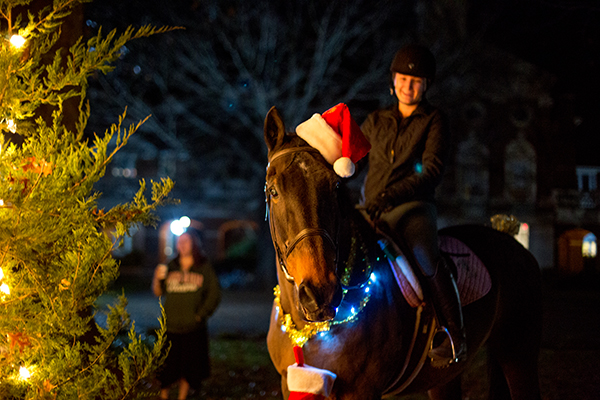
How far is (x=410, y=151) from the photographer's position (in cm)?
360

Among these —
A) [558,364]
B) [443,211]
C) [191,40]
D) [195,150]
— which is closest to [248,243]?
[195,150]

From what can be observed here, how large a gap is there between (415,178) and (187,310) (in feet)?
13.7

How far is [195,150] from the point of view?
2061 centimetres

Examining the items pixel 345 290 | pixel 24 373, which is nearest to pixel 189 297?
pixel 24 373

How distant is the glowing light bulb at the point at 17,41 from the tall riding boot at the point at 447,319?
9.49ft

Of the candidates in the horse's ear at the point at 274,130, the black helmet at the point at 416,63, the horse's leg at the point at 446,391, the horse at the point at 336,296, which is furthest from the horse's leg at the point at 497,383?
the horse's ear at the point at 274,130

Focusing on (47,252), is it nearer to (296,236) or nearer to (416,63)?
(296,236)

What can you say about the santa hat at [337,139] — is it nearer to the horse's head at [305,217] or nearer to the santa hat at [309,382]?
the horse's head at [305,217]

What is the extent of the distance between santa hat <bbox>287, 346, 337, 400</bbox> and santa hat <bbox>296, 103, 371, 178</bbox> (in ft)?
3.53

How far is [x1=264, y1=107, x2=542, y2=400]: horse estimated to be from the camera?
7.77ft

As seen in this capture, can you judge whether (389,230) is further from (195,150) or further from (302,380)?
(195,150)

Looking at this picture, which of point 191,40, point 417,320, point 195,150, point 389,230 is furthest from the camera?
point 195,150

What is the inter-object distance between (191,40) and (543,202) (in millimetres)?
17285

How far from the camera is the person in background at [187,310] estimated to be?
643cm
